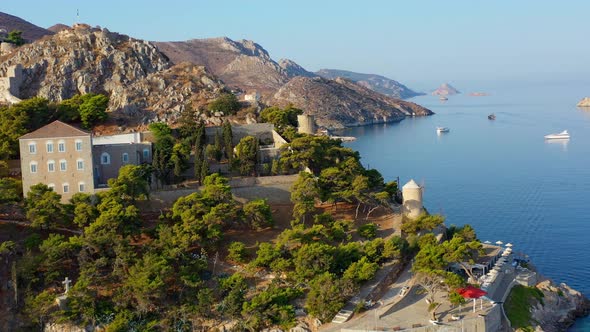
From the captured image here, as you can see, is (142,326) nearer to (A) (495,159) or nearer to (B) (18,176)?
(B) (18,176)

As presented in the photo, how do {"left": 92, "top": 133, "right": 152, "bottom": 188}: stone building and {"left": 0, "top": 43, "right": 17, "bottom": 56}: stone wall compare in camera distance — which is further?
{"left": 0, "top": 43, "right": 17, "bottom": 56}: stone wall

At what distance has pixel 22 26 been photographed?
114 meters

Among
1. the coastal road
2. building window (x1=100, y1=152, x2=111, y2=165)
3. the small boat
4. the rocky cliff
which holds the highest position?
building window (x1=100, y1=152, x2=111, y2=165)

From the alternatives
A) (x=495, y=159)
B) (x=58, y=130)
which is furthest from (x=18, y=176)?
(x=495, y=159)

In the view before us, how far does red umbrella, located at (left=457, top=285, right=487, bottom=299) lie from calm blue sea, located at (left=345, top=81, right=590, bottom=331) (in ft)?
22.3

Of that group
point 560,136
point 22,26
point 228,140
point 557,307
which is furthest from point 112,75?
point 22,26

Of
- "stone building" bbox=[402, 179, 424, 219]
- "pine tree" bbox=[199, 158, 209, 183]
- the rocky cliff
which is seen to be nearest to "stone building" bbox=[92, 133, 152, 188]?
"pine tree" bbox=[199, 158, 209, 183]

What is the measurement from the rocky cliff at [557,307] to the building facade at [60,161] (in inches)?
846

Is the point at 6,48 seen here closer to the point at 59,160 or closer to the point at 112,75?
the point at 112,75

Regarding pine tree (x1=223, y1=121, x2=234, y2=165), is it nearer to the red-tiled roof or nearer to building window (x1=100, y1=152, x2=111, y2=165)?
building window (x1=100, y1=152, x2=111, y2=165)

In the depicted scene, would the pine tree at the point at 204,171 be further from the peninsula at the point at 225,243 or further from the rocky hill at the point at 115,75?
the rocky hill at the point at 115,75

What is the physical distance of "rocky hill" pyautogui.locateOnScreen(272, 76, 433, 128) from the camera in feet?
409

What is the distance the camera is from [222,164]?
38.0 meters

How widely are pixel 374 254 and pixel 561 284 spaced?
10.3 metres
